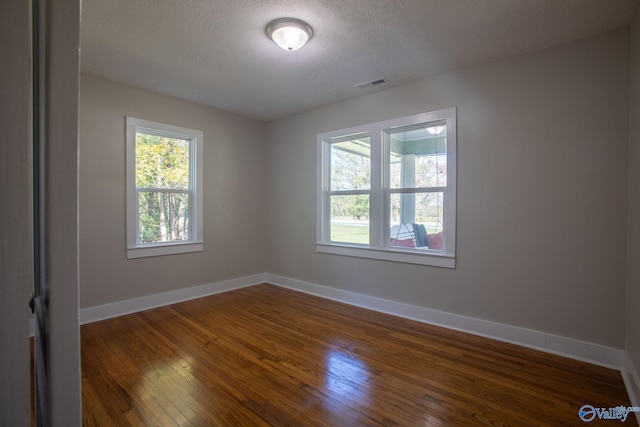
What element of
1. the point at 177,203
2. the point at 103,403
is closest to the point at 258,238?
the point at 177,203

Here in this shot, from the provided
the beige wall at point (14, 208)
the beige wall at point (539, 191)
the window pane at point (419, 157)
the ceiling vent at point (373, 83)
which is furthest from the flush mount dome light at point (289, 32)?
the beige wall at point (14, 208)

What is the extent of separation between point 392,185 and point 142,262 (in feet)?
10.4

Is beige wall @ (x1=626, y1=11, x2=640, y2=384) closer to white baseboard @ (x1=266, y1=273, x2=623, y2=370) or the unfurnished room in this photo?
the unfurnished room

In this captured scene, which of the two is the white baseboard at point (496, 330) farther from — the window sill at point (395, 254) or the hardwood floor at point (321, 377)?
the window sill at point (395, 254)

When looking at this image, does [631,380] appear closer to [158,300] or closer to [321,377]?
[321,377]

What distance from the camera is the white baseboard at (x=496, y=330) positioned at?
2.43m

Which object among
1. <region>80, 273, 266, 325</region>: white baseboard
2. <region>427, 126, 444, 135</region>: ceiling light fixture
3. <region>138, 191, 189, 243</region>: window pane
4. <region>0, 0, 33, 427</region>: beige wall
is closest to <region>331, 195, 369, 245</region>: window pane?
<region>427, 126, 444, 135</region>: ceiling light fixture

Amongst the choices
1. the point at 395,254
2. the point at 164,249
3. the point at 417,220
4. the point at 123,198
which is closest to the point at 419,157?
the point at 417,220

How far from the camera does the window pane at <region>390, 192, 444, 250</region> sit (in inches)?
132

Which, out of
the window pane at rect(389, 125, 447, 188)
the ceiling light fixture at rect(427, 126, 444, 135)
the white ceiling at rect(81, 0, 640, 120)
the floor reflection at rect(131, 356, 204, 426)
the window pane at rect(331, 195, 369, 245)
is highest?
the white ceiling at rect(81, 0, 640, 120)

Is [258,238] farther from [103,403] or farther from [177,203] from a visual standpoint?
[103,403]

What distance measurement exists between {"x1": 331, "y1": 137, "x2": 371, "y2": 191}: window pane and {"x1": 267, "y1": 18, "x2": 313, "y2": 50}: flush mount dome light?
5.54ft

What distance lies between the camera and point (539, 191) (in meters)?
2.69

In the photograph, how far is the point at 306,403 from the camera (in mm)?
1937
